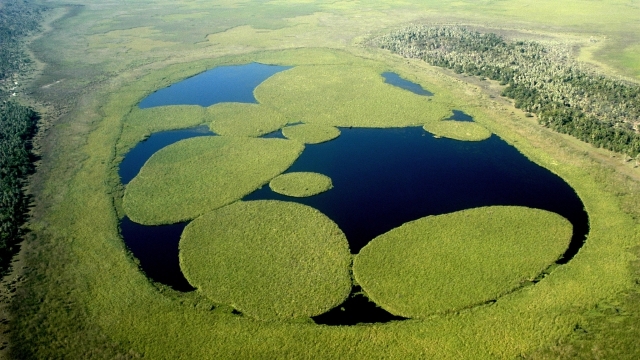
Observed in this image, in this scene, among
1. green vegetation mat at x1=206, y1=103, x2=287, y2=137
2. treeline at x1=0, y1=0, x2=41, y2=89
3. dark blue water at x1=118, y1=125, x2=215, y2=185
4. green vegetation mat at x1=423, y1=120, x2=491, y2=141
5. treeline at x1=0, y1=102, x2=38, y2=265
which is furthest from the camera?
treeline at x1=0, y1=0, x2=41, y2=89

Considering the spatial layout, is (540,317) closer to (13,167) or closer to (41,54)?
(13,167)

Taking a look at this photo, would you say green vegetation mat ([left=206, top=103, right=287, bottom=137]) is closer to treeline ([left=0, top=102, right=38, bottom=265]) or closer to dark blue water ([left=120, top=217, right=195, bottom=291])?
dark blue water ([left=120, top=217, right=195, bottom=291])

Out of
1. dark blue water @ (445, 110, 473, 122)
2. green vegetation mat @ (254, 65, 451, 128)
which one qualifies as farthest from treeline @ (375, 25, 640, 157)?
green vegetation mat @ (254, 65, 451, 128)

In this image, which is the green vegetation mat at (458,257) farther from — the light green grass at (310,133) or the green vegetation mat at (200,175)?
the light green grass at (310,133)

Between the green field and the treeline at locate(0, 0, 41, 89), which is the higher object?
the treeline at locate(0, 0, 41, 89)

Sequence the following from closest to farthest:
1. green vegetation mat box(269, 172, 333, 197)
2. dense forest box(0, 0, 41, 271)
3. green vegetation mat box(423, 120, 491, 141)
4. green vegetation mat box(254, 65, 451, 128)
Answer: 1. dense forest box(0, 0, 41, 271)
2. green vegetation mat box(269, 172, 333, 197)
3. green vegetation mat box(423, 120, 491, 141)
4. green vegetation mat box(254, 65, 451, 128)

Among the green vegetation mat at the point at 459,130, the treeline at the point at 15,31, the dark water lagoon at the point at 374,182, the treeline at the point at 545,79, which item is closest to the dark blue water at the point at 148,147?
the dark water lagoon at the point at 374,182

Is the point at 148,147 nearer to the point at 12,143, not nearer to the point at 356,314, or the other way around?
the point at 12,143
